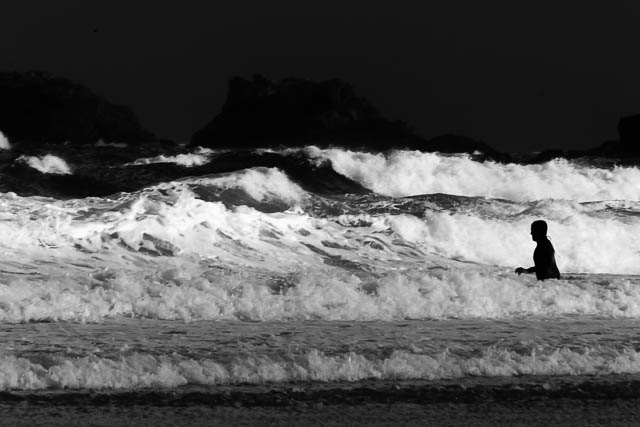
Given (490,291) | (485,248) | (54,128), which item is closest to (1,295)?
(490,291)

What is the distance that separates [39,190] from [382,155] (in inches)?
370

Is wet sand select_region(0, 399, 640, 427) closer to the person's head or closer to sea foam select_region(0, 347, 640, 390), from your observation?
sea foam select_region(0, 347, 640, 390)

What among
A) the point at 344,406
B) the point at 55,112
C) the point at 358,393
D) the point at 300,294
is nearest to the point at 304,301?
the point at 300,294

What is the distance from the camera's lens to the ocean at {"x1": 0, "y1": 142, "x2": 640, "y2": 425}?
5.72 metres

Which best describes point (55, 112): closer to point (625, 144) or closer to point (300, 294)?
point (625, 144)

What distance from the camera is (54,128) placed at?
97.8ft

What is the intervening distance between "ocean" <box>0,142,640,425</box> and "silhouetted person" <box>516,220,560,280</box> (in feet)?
0.43

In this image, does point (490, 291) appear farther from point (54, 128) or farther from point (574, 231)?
point (54, 128)

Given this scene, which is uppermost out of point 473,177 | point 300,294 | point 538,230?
point 473,177

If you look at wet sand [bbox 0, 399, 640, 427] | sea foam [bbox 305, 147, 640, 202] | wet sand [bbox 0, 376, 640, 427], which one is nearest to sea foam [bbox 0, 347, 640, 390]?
wet sand [bbox 0, 376, 640, 427]

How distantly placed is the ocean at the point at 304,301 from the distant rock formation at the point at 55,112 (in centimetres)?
975

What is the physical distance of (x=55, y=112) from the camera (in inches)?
1192

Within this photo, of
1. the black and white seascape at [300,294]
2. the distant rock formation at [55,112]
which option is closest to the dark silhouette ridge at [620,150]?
the black and white seascape at [300,294]

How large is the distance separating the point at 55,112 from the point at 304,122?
8.04m
